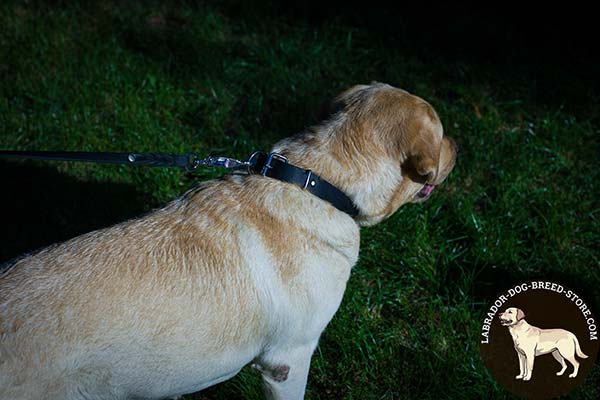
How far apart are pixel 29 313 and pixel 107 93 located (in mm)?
3090

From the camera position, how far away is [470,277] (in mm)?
3791

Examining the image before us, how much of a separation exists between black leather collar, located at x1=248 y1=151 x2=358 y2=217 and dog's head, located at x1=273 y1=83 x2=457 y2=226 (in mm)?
43

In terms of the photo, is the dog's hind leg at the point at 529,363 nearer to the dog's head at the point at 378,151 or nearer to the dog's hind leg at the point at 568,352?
the dog's hind leg at the point at 568,352

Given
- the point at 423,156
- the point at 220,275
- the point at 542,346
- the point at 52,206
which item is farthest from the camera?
the point at 52,206

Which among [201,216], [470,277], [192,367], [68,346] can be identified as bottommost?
[470,277]

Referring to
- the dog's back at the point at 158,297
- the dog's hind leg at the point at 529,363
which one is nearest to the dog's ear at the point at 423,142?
the dog's back at the point at 158,297

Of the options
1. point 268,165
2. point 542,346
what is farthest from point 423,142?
point 542,346

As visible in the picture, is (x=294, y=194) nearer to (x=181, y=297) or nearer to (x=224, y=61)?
(x=181, y=297)

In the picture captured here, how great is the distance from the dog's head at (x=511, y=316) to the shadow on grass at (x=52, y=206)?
2.55 meters

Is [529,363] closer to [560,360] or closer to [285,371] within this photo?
[560,360]

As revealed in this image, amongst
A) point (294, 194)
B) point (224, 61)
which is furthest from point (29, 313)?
point (224, 61)

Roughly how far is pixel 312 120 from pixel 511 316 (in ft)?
7.30

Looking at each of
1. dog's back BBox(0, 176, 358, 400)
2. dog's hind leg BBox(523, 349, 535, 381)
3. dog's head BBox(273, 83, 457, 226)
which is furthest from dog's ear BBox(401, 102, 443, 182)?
dog's hind leg BBox(523, 349, 535, 381)

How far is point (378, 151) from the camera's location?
9.18ft
